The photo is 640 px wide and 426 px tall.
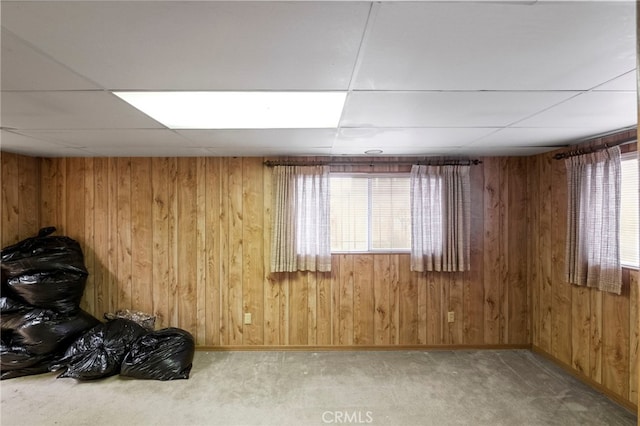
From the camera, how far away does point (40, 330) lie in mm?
2650

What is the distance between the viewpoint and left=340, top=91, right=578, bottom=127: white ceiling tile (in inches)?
60.2

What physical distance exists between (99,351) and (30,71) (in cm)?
250

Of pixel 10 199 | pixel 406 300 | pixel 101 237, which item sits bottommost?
pixel 406 300

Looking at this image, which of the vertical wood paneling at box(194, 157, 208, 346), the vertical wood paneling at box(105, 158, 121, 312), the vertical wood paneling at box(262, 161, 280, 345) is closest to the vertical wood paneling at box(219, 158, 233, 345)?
the vertical wood paneling at box(194, 157, 208, 346)

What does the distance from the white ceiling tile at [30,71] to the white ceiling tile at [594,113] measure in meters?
2.48

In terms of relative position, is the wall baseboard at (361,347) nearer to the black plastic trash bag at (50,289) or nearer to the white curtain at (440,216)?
the white curtain at (440,216)

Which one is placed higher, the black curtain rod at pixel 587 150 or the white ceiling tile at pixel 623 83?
the white ceiling tile at pixel 623 83

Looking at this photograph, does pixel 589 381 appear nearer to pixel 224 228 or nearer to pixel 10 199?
pixel 224 228

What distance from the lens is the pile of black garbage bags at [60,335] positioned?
8.66 ft

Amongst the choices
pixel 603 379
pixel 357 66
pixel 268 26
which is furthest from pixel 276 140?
pixel 603 379

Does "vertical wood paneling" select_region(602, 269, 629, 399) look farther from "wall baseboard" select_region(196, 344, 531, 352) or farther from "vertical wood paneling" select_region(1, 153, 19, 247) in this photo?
"vertical wood paneling" select_region(1, 153, 19, 247)

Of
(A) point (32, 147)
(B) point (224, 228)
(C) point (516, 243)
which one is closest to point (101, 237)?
(A) point (32, 147)

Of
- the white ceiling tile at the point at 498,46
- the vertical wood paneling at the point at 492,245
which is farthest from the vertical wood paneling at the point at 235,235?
the vertical wood paneling at the point at 492,245

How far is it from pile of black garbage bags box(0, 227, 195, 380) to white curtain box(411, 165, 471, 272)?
2675mm
